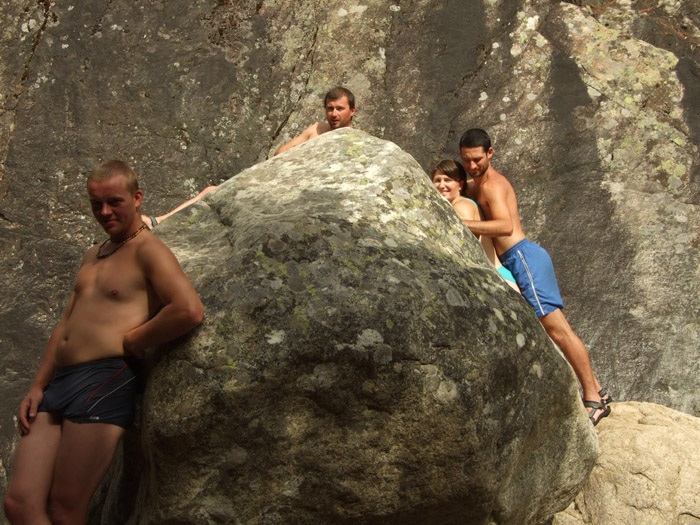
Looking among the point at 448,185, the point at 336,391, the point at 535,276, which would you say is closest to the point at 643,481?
the point at 535,276

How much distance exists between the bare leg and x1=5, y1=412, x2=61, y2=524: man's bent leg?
10.0ft

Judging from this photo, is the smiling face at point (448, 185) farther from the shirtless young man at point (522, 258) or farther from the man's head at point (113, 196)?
the man's head at point (113, 196)

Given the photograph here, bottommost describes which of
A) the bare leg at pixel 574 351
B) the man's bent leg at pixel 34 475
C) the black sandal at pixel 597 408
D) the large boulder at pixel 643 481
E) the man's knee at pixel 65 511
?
the large boulder at pixel 643 481

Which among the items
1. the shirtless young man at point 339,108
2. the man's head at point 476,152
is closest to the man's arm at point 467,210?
the man's head at point 476,152

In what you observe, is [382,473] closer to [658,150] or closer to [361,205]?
[361,205]

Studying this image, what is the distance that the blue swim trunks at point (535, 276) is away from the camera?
468cm

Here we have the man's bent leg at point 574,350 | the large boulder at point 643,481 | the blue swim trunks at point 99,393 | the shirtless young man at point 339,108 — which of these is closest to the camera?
the blue swim trunks at point 99,393

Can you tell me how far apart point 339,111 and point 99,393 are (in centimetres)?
310

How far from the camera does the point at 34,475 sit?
2.73 meters

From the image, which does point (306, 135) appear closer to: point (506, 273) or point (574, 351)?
point (506, 273)

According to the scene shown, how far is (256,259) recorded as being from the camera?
285 cm

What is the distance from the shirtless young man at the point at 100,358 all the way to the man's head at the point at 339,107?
253 centimetres

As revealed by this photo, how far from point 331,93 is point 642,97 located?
2.45m

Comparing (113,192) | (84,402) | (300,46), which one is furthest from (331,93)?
(84,402)
